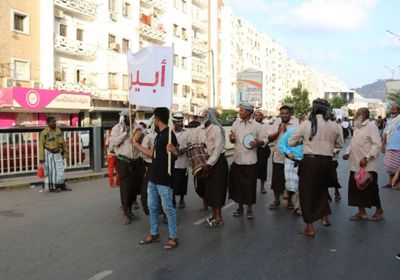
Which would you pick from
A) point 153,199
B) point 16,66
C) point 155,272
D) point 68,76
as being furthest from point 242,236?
point 68,76

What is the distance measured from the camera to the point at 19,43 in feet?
94.6

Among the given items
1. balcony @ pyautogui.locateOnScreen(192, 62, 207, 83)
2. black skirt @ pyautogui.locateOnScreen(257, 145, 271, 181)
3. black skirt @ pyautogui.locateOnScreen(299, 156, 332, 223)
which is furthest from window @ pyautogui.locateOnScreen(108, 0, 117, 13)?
black skirt @ pyautogui.locateOnScreen(299, 156, 332, 223)

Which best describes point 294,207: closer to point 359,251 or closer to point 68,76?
point 359,251

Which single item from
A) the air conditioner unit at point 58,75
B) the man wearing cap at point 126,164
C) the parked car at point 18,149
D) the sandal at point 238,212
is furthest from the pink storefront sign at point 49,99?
the sandal at point 238,212

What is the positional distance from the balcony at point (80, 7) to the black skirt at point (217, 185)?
27906 millimetres

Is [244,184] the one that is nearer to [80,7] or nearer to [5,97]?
[5,97]

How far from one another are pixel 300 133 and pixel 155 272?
2.86 meters

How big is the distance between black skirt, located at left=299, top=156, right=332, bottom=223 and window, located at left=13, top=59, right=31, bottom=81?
85.8 feet

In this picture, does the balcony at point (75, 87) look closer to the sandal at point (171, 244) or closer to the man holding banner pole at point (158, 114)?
the man holding banner pole at point (158, 114)

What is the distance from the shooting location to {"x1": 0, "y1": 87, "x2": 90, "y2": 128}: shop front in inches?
1054

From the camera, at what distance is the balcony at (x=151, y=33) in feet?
132

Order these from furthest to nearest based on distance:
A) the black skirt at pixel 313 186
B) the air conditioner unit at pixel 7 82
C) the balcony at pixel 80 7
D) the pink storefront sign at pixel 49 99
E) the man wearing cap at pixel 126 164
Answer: the balcony at pixel 80 7
the pink storefront sign at pixel 49 99
the air conditioner unit at pixel 7 82
the man wearing cap at pixel 126 164
the black skirt at pixel 313 186

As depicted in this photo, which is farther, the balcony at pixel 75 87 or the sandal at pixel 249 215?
the balcony at pixel 75 87

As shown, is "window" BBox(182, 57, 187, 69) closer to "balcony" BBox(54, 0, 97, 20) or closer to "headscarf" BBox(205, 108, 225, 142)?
"balcony" BBox(54, 0, 97, 20)
